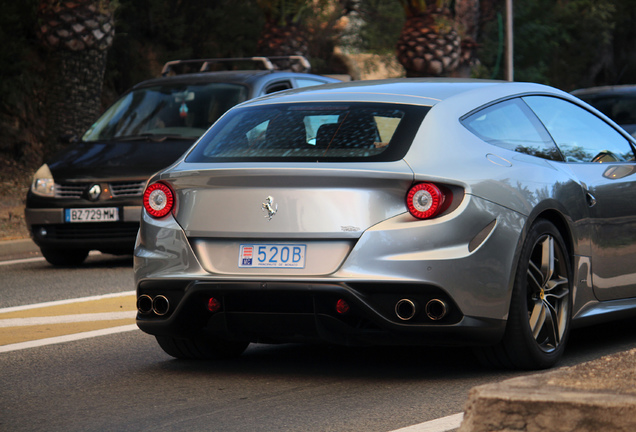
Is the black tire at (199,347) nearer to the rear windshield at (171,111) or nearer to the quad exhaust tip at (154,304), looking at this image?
the quad exhaust tip at (154,304)

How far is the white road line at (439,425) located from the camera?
4.78m

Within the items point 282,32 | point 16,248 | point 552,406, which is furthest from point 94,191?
point 282,32

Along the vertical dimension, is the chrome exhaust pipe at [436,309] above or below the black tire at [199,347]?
above

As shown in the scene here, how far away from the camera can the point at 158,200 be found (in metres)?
5.94

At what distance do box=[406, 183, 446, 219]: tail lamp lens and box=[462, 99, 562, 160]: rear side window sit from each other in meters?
0.68

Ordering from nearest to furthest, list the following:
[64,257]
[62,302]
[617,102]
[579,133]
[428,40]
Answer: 1. [579,133]
2. [62,302]
3. [64,257]
4. [617,102]
5. [428,40]

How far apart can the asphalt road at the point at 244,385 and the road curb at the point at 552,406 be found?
77 cm

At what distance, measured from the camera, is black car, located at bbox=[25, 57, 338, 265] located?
439 inches

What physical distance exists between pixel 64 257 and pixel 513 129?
6502 millimetres

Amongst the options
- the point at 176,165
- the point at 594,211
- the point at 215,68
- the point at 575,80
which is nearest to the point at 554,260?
the point at 594,211

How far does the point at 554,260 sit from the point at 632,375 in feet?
5.04

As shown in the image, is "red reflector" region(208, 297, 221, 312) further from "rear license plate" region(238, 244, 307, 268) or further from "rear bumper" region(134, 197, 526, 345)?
"rear license plate" region(238, 244, 307, 268)

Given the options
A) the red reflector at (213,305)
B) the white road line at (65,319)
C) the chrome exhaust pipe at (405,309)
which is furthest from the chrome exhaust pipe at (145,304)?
the white road line at (65,319)

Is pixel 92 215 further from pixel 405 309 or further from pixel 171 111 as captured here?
pixel 405 309
